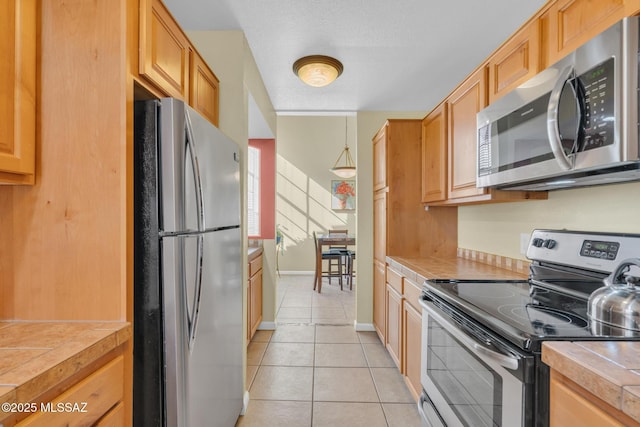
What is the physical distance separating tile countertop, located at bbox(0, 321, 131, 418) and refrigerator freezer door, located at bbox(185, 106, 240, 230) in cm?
60

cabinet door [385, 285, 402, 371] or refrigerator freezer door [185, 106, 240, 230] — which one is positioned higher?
refrigerator freezer door [185, 106, 240, 230]

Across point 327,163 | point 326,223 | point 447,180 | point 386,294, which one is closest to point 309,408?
point 386,294

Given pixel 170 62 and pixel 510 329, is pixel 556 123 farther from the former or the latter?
pixel 170 62

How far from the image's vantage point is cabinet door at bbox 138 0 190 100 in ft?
3.96

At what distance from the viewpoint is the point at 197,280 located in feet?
4.47

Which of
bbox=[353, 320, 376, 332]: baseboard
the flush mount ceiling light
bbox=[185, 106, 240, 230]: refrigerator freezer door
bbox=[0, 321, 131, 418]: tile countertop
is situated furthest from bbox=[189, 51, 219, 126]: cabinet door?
bbox=[353, 320, 376, 332]: baseboard

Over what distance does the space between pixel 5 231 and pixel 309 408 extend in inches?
74.9

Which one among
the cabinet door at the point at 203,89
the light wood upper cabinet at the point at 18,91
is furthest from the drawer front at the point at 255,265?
the light wood upper cabinet at the point at 18,91

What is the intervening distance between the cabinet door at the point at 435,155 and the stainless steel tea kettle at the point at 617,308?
1.36 m

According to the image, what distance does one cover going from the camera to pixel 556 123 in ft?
3.82

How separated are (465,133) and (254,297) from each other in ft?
7.75

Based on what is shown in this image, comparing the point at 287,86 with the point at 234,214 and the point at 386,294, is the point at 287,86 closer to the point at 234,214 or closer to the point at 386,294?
the point at 234,214

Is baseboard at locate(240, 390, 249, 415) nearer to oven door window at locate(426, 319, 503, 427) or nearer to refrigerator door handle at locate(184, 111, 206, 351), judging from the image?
refrigerator door handle at locate(184, 111, 206, 351)

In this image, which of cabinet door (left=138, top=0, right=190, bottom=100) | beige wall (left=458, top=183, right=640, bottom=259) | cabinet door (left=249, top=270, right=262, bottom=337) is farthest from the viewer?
cabinet door (left=249, top=270, right=262, bottom=337)
